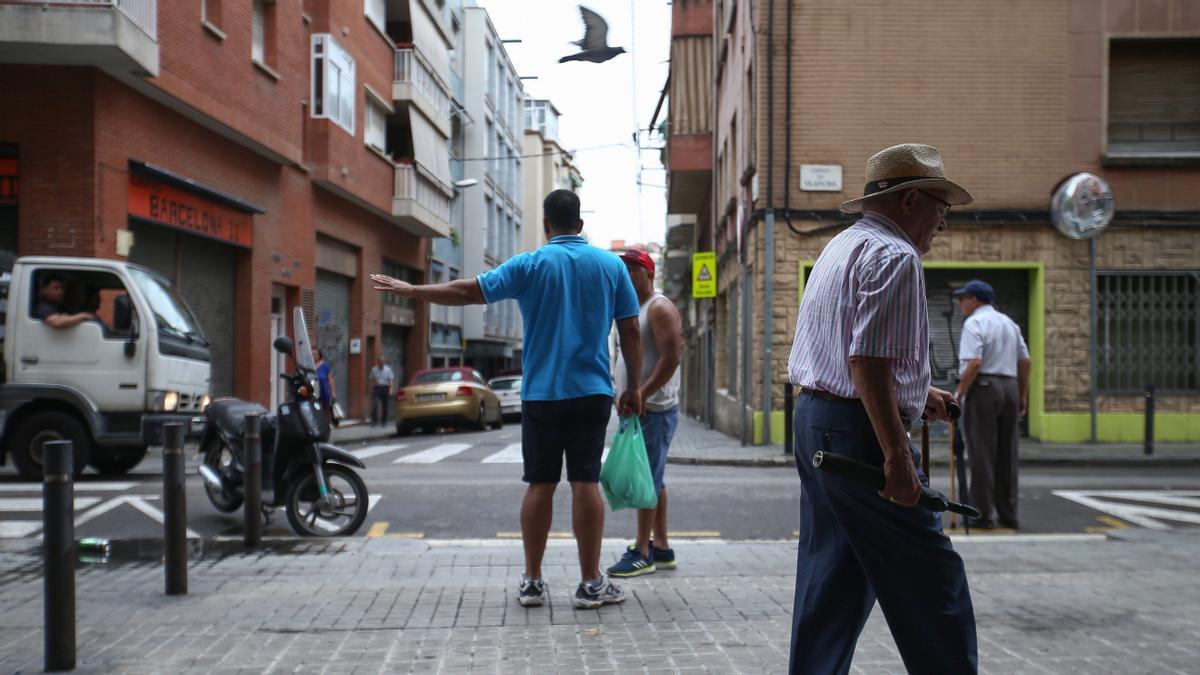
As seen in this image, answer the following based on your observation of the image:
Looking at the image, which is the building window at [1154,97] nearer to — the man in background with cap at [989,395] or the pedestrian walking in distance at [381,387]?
the man in background with cap at [989,395]

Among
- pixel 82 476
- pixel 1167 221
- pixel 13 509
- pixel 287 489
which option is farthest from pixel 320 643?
pixel 1167 221

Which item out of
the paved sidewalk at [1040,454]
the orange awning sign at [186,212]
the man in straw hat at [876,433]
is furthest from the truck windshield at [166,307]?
the man in straw hat at [876,433]

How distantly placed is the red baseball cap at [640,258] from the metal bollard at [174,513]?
2.53 meters

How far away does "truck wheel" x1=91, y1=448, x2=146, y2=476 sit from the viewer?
11281 mm

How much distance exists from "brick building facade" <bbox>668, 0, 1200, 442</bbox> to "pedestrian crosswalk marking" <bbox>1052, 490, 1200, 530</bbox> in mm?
5903

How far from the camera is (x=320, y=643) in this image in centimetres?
433

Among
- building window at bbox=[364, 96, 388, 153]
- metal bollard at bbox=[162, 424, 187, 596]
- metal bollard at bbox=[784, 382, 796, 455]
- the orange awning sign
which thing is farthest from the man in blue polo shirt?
building window at bbox=[364, 96, 388, 153]

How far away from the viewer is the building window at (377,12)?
1044 inches

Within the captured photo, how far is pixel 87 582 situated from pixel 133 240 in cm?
1068

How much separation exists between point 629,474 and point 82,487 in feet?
23.0

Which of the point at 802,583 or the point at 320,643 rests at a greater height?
the point at 802,583

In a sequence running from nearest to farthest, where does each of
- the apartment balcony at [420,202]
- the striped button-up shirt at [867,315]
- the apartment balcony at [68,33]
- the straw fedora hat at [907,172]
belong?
the striped button-up shirt at [867,315] < the straw fedora hat at [907,172] < the apartment balcony at [68,33] < the apartment balcony at [420,202]

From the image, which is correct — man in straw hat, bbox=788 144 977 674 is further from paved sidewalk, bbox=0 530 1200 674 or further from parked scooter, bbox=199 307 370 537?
parked scooter, bbox=199 307 370 537

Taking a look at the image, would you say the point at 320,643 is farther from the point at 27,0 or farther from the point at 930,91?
the point at 930,91
